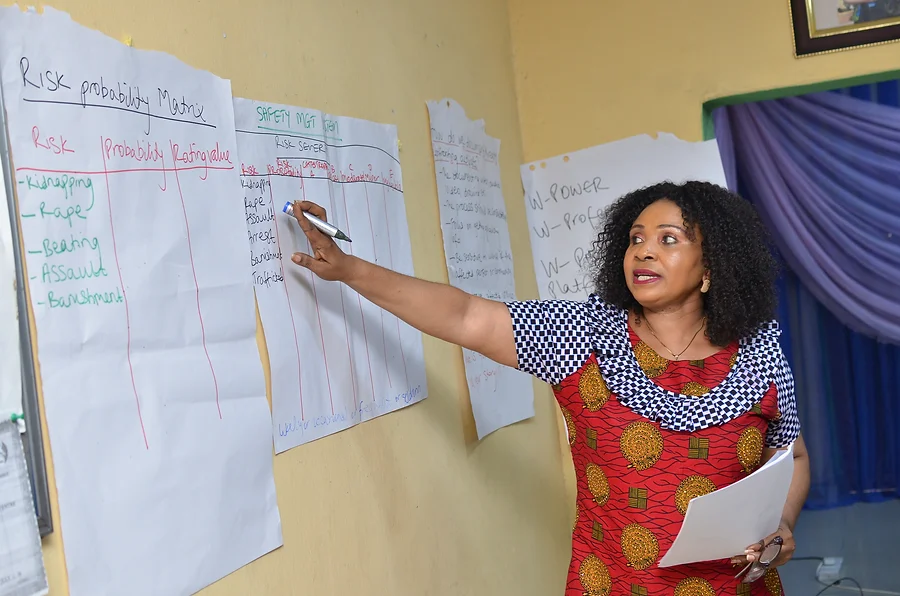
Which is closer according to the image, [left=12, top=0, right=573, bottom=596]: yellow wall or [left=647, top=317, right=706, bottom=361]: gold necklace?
[left=12, top=0, right=573, bottom=596]: yellow wall

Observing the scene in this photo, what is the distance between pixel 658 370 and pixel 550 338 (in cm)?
20

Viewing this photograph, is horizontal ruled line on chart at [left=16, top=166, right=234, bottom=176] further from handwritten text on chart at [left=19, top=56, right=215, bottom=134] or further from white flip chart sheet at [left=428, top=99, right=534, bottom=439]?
white flip chart sheet at [left=428, top=99, right=534, bottom=439]

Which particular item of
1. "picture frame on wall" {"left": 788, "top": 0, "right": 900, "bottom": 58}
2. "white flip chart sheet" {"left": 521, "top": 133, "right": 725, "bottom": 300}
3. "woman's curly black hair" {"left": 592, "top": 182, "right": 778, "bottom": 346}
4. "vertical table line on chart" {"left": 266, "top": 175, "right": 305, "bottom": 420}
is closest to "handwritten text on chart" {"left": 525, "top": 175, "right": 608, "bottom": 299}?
"white flip chart sheet" {"left": 521, "top": 133, "right": 725, "bottom": 300}

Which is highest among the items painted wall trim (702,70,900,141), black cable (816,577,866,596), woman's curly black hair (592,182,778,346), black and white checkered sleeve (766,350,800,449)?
painted wall trim (702,70,900,141)

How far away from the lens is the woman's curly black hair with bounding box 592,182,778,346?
145 centimetres

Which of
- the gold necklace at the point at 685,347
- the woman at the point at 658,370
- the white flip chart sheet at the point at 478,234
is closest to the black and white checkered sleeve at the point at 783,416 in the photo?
the woman at the point at 658,370

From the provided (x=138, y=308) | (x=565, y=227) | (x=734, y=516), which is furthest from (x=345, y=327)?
(x=565, y=227)

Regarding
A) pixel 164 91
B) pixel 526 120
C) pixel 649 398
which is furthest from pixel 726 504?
pixel 526 120

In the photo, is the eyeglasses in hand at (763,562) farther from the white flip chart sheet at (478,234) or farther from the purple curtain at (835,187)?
the purple curtain at (835,187)

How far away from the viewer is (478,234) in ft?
6.48

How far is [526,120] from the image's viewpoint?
2.46 meters

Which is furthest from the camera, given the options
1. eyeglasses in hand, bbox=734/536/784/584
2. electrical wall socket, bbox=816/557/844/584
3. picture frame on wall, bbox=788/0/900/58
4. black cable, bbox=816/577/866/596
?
electrical wall socket, bbox=816/557/844/584

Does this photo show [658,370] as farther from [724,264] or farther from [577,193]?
[577,193]

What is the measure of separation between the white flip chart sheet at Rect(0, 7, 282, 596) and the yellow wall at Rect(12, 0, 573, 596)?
45 millimetres
